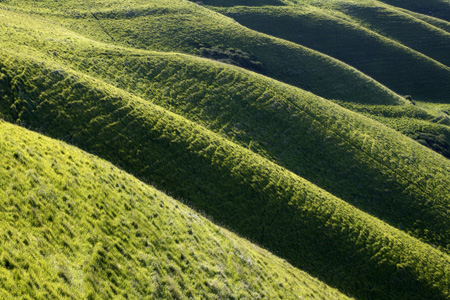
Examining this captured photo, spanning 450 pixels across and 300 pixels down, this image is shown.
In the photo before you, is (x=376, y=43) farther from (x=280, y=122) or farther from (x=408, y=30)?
(x=280, y=122)

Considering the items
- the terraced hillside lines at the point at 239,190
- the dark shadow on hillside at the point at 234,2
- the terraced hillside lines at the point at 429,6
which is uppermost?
the terraced hillside lines at the point at 429,6

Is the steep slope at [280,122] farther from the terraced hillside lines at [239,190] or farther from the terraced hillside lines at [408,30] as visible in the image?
the terraced hillside lines at [408,30]

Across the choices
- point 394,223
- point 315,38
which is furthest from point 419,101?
point 394,223

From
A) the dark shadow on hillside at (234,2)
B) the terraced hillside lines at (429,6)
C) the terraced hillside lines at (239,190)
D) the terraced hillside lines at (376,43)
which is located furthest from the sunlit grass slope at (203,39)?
the terraced hillside lines at (429,6)

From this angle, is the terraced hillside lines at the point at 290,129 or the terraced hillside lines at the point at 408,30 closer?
the terraced hillside lines at the point at 290,129

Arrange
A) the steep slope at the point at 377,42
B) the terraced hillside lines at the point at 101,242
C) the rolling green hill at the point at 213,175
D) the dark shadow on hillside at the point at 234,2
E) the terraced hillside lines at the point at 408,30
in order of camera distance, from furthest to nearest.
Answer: the dark shadow on hillside at the point at 234,2, the terraced hillside lines at the point at 408,30, the steep slope at the point at 377,42, the rolling green hill at the point at 213,175, the terraced hillside lines at the point at 101,242

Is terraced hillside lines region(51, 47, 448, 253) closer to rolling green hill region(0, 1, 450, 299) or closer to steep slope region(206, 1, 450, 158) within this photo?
rolling green hill region(0, 1, 450, 299)
